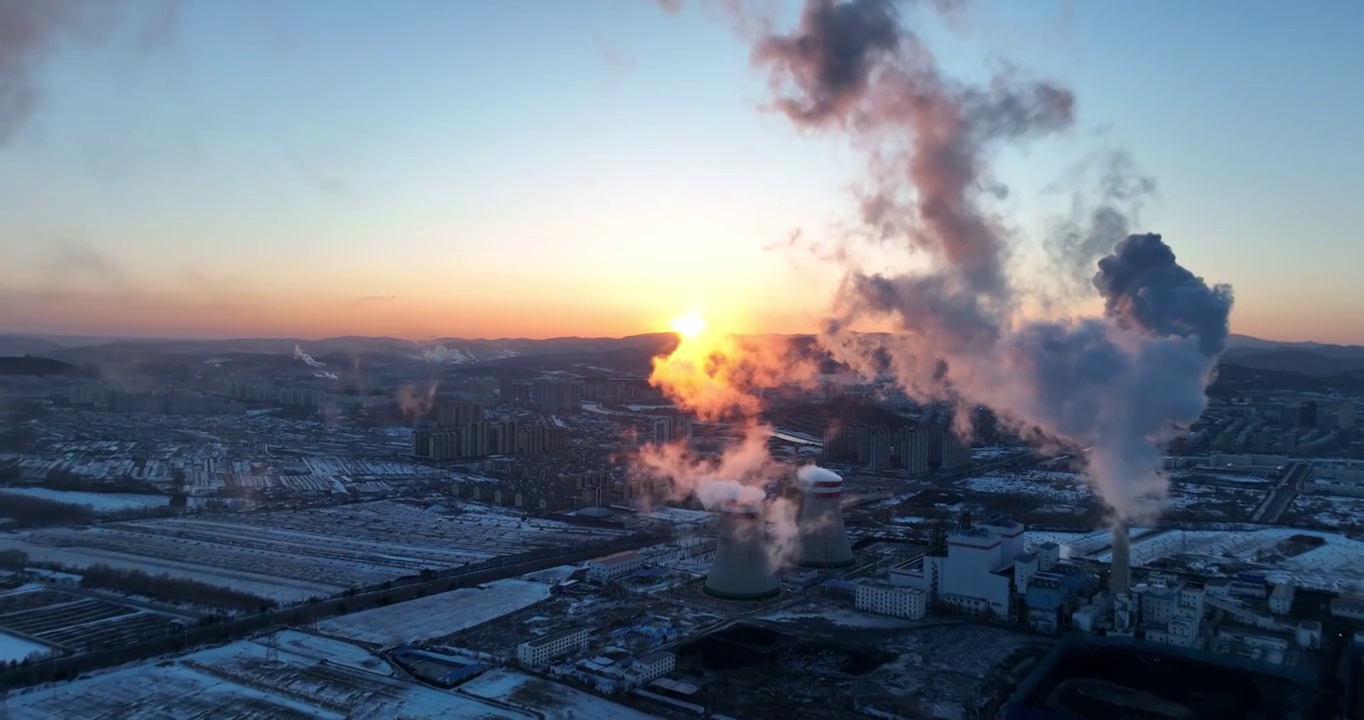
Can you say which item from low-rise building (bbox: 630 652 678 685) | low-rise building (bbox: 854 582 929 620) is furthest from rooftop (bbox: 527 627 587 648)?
low-rise building (bbox: 854 582 929 620)

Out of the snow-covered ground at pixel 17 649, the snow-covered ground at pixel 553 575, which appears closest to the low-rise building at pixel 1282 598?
the snow-covered ground at pixel 553 575

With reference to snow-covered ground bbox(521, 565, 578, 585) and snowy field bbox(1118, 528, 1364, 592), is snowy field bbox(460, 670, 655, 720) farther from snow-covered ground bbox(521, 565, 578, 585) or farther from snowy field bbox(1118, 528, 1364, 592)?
snowy field bbox(1118, 528, 1364, 592)

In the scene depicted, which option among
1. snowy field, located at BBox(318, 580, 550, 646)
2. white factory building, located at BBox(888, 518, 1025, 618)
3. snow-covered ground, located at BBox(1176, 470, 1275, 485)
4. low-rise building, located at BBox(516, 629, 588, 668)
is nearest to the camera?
low-rise building, located at BBox(516, 629, 588, 668)

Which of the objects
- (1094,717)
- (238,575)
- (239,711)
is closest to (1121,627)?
(1094,717)

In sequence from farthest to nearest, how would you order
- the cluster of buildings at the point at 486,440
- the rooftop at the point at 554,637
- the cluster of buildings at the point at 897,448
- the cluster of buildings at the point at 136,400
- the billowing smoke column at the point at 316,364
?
the billowing smoke column at the point at 316,364 < the cluster of buildings at the point at 136,400 < the cluster of buildings at the point at 486,440 < the cluster of buildings at the point at 897,448 < the rooftop at the point at 554,637

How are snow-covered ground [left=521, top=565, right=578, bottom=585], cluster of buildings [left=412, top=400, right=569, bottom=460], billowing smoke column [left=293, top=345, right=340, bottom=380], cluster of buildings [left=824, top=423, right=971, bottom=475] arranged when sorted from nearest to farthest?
snow-covered ground [left=521, top=565, right=578, bottom=585] → cluster of buildings [left=824, top=423, right=971, bottom=475] → cluster of buildings [left=412, top=400, right=569, bottom=460] → billowing smoke column [left=293, top=345, right=340, bottom=380]

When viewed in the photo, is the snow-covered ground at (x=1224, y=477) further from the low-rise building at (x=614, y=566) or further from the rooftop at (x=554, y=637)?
the rooftop at (x=554, y=637)
